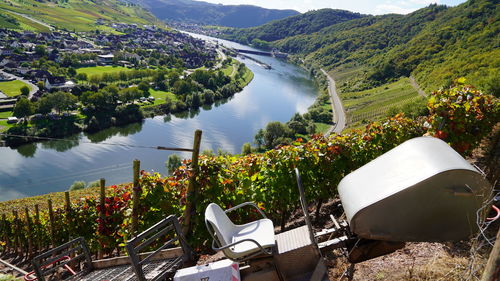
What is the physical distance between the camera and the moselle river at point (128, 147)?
40000 millimetres

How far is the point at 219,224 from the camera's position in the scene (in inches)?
156

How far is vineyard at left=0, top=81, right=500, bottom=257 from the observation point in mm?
6086

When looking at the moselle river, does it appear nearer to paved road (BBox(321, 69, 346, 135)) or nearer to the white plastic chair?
paved road (BBox(321, 69, 346, 135))

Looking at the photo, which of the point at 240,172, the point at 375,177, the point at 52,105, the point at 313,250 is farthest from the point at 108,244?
the point at 52,105

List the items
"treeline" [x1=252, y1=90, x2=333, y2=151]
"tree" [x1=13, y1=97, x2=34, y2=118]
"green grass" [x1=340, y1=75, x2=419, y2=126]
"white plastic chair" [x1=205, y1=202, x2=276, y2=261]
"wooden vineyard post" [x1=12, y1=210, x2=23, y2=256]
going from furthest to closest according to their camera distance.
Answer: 1. "green grass" [x1=340, y1=75, x2=419, y2=126]
2. "treeline" [x1=252, y1=90, x2=333, y2=151]
3. "tree" [x1=13, y1=97, x2=34, y2=118]
4. "wooden vineyard post" [x1=12, y1=210, x2=23, y2=256]
5. "white plastic chair" [x1=205, y1=202, x2=276, y2=261]

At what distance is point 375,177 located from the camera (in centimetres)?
379

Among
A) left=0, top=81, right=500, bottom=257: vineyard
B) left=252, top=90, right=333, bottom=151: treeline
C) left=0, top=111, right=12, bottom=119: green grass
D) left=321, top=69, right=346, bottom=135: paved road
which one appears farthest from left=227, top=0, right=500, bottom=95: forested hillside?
left=0, top=111, right=12, bottom=119: green grass

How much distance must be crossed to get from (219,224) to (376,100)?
7956cm

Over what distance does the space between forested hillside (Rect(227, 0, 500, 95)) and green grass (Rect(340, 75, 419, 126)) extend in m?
3.99

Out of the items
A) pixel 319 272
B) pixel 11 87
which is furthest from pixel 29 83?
pixel 319 272

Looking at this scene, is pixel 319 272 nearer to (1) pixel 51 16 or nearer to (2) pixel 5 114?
(2) pixel 5 114

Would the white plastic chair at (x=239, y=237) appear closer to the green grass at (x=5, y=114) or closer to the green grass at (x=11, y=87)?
the green grass at (x=5, y=114)

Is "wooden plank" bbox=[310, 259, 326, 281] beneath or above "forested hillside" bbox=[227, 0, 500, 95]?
beneath

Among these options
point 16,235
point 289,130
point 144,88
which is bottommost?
point 289,130
